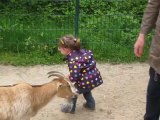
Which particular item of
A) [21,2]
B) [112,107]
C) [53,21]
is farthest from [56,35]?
[112,107]

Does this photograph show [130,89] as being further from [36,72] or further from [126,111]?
[36,72]

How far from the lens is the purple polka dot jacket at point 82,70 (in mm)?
5281

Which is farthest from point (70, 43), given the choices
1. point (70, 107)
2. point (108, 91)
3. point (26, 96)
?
point (108, 91)

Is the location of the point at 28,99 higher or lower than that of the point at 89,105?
higher

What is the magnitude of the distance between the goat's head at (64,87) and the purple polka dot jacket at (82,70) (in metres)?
0.31

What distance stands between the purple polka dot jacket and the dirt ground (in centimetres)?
34

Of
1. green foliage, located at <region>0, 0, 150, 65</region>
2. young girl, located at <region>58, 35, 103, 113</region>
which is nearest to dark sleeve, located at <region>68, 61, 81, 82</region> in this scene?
young girl, located at <region>58, 35, 103, 113</region>

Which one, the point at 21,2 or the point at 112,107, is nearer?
the point at 112,107

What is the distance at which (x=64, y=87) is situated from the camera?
4.97 meters

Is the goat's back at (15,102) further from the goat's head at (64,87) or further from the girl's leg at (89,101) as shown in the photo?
the girl's leg at (89,101)

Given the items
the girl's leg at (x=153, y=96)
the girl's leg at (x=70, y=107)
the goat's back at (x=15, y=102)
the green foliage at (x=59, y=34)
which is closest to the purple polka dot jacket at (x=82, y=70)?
the girl's leg at (x=70, y=107)

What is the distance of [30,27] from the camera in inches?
306

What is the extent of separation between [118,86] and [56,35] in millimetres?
1666

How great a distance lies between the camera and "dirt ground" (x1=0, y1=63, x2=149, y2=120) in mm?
5645
